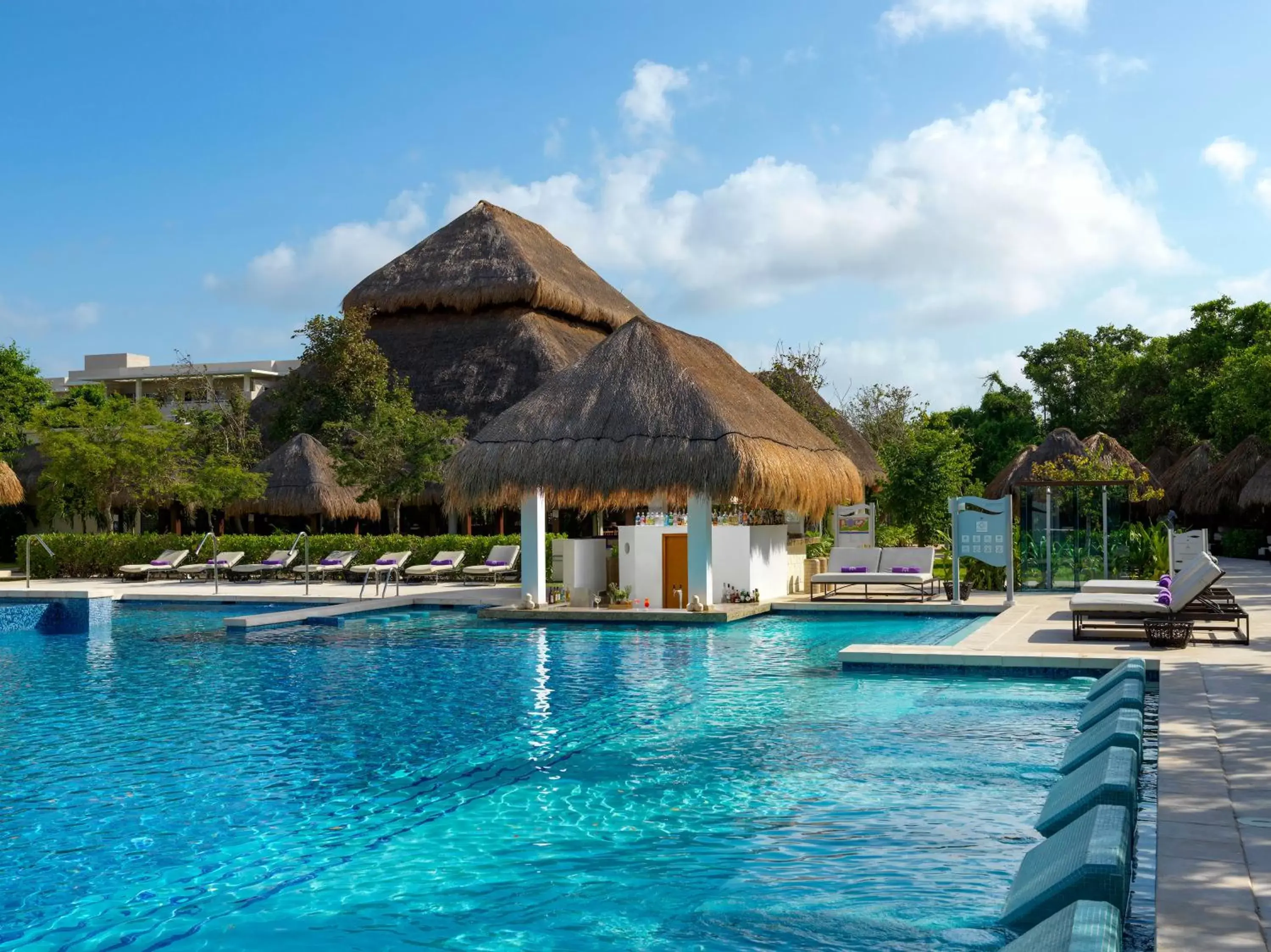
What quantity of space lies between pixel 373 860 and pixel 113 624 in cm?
1191

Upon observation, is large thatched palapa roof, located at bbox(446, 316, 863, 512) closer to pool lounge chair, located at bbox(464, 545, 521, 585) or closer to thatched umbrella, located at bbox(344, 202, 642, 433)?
pool lounge chair, located at bbox(464, 545, 521, 585)

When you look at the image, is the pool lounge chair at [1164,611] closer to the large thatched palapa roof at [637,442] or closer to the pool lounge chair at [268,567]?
the large thatched palapa roof at [637,442]

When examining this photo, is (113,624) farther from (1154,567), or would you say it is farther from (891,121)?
(1154,567)

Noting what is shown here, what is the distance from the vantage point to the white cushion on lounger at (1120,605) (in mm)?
10156

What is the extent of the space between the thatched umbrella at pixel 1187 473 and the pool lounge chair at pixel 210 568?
24683mm

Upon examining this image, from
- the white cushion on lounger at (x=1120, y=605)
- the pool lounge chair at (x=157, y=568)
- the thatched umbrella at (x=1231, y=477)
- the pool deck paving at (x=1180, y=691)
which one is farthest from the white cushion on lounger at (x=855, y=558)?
the thatched umbrella at (x=1231, y=477)

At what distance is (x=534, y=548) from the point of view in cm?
1596

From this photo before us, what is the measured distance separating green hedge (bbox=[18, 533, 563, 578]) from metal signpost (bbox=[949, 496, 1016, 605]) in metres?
8.93

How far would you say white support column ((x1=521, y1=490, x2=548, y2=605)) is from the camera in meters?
15.8

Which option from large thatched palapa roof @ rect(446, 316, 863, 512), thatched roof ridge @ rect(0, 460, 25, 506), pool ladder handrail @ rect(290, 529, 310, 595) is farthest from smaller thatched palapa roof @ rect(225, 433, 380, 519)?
large thatched palapa roof @ rect(446, 316, 863, 512)

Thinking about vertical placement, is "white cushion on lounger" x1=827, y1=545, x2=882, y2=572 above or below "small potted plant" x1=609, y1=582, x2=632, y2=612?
above

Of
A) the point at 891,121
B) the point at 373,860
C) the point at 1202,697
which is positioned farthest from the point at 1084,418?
the point at 373,860

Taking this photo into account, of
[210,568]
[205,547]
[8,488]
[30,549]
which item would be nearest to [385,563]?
[210,568]

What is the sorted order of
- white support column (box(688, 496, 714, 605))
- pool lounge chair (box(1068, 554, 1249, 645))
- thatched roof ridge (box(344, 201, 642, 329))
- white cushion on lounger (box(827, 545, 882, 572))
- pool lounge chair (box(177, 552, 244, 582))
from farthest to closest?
thatched roof ridge (box(344, 201, 642, 329))
pool lounge chair (box(177, 552, 244, 582))
white cushion on lounger (box(827, 545, 882, 572))
white support column (box(688, 496, 714, 605))
pool lounge chair (box(1068, 554, 1249, 645))
